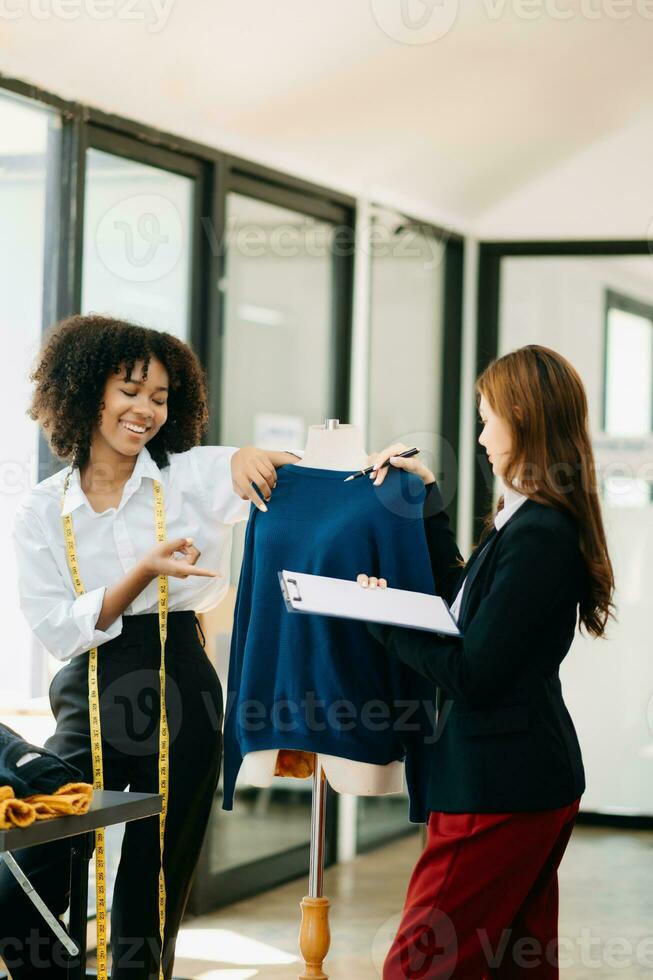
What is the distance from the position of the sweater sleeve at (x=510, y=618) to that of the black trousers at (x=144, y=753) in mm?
716

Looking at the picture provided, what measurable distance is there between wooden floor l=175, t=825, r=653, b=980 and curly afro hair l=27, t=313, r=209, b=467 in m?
1.69

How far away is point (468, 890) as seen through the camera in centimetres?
210

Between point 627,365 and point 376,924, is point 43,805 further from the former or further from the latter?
point 627,365

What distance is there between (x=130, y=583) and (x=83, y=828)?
53cm

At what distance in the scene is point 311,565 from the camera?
2529mm

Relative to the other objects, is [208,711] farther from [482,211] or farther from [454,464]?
[482,211]

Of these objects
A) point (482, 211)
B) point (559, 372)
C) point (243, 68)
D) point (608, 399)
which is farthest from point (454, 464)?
point (559, 372)

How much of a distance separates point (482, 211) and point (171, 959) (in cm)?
390

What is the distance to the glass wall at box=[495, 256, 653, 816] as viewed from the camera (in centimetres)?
559

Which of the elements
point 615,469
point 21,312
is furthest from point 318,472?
point 615,469

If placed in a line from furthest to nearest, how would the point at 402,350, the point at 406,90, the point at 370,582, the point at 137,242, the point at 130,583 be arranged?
the point at 402,350 < the point at 406,90 < the point at 137,242 < the point at 130,583 < the point at 370,582

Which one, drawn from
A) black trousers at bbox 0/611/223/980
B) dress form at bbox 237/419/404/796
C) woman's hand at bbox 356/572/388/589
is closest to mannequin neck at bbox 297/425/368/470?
dress form at bbox 237/419/404/796

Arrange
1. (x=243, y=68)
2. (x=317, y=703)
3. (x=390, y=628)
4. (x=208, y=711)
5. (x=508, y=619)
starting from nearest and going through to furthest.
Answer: (x=508, y=619) → (x=390, y=628) → (x=317, y=703) → (x=208, y=711) → (x=243, y=68)

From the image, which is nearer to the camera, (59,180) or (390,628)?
(390,628)
